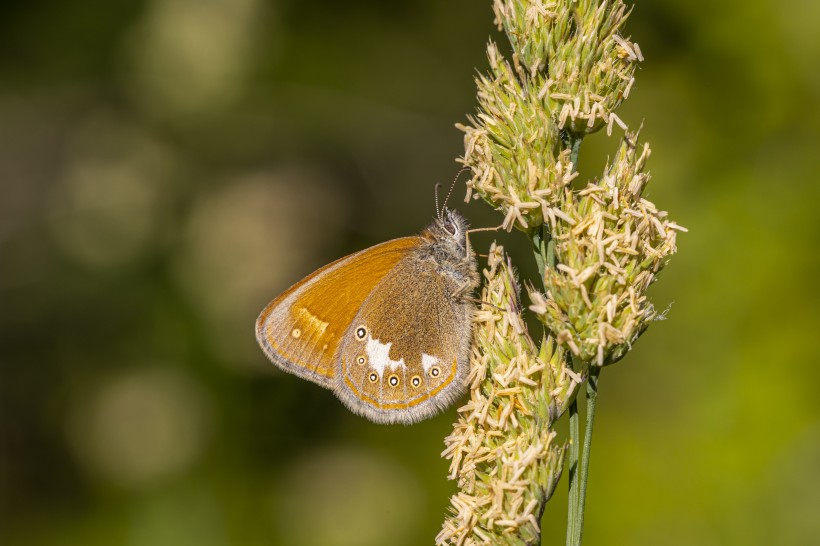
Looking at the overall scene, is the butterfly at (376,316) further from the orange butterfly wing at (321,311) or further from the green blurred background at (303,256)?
the green blurred background at (303,256)

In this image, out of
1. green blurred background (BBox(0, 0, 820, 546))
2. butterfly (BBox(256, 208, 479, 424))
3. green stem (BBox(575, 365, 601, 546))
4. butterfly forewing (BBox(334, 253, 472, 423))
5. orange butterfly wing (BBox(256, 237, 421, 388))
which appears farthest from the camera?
green blurred background (BBox(0, 0, 820, 546))

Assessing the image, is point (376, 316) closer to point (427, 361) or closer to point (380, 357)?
point (380, 357)

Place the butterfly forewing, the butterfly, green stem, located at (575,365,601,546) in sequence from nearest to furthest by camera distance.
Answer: green stem, located at (575,365,601,546) → the butterfly forewing → the butterfly

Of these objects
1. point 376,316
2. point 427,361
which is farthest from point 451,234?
point 427,361

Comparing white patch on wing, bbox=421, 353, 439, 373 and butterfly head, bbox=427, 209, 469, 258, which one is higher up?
butterfly head, bbox=427, 209, 469, 258

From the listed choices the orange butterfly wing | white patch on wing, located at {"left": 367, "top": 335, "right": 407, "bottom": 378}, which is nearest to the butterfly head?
the orange butterfly wing

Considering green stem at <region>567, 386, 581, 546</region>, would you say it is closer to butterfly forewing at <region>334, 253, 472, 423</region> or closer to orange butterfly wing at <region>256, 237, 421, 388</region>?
butterfly forewing at <region>334, 253, 472, 423</region>
